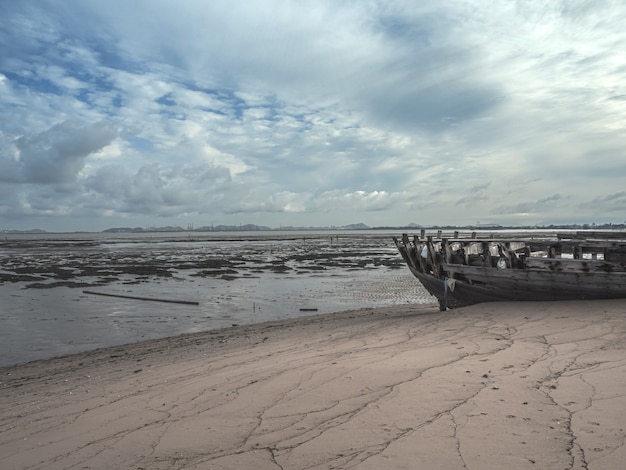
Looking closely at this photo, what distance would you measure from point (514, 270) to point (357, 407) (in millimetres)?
7439

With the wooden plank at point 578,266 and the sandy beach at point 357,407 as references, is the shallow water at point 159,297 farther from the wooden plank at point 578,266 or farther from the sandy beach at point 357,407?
the wooden plank at point 578,266

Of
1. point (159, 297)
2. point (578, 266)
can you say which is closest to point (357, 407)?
point (578, 266)

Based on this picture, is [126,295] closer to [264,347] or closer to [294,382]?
[264,347]

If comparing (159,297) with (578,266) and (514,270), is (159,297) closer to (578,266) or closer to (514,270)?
(514,270)

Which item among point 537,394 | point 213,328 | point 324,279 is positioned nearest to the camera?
point 537,394

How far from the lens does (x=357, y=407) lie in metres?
3.94

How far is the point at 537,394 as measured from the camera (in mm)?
4008

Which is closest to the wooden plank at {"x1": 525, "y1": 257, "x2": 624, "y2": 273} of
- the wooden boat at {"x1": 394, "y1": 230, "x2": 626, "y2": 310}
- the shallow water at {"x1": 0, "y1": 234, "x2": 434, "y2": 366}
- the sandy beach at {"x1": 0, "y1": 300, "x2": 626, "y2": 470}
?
the wooden boat at {"x1": 394, "y1": 230, "x2": 626, "y2": 310}

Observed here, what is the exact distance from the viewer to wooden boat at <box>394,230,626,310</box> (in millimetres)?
9062

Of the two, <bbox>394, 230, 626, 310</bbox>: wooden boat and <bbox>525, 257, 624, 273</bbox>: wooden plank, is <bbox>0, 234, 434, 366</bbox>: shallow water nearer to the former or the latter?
<bbox>394, 230, 626, 310</bbox>: wooden boat

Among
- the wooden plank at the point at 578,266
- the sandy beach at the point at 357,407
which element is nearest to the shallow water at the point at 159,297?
the sandy beach at the point at 357,407

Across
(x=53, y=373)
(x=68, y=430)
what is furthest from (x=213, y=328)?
(x=68, y=430)

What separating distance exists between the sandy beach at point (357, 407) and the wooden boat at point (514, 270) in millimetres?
1719

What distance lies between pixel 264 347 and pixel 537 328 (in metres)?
4.66
